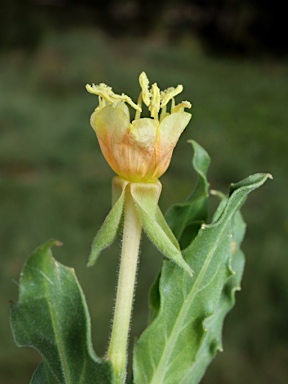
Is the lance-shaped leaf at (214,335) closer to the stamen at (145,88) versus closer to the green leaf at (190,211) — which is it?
the green leaf at (190,211)

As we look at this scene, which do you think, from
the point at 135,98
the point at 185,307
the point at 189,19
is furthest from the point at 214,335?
the point at 189,19

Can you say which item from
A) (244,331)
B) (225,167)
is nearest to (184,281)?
(244,331)

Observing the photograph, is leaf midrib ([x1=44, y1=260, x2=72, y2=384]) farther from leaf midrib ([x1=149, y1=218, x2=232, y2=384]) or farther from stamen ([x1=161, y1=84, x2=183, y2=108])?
stamen ([x1=161, y1=84, x2=183, y2=108])

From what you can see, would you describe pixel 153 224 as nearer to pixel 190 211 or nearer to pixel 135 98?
pixel 190 211

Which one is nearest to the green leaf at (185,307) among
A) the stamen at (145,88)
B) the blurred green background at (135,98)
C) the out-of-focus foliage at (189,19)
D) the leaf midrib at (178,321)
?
the leaf midrib at (178,321)

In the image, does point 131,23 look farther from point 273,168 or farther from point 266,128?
point 273,168

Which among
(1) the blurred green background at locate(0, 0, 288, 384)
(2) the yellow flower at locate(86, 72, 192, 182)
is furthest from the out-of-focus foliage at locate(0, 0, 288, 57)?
(2) the yellow flower at locate(86, 72, 192, 182)
